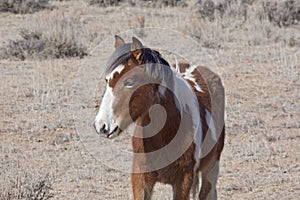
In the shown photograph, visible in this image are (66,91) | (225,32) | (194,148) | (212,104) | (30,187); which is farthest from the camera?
(225,32)

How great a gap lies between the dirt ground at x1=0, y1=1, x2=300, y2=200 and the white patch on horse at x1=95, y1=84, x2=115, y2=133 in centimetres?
208

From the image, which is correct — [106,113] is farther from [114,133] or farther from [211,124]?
[211,124]

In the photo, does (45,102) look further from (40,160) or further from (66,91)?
(40,160)

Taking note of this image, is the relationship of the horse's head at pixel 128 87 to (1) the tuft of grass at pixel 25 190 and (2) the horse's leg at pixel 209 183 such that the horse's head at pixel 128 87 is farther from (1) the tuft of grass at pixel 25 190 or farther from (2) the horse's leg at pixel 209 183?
(1) the tuft of grass at pixel 25 190

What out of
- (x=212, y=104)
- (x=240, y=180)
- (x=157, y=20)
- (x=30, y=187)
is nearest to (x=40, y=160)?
(x=30, y=187)

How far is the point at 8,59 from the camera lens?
42.4ft

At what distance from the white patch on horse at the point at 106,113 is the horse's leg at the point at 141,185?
2.02ft

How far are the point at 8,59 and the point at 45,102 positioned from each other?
3.40m

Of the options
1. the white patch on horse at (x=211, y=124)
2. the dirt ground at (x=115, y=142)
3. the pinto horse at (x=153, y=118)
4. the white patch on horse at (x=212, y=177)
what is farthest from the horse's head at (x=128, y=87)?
the dirt ground at (x=115, y=142)

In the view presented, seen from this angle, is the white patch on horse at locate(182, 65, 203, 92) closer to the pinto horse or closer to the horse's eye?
the pinto horse

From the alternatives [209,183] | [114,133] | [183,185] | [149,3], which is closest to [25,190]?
[209,183]

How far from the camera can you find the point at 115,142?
27.1 feet

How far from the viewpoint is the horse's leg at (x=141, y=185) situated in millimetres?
4641

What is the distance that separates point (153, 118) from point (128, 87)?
354mm
